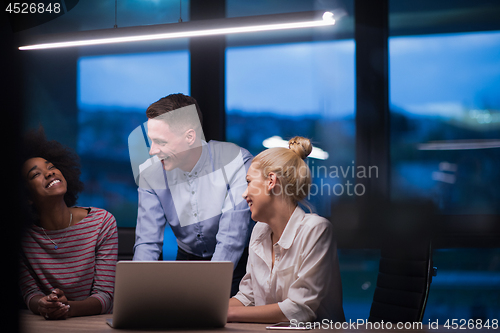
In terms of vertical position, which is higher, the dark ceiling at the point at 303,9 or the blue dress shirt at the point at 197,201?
the dark ceiling at the point at 303,9

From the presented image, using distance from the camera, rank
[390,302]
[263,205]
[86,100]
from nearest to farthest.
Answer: [263,205]
[390,302]
[86,100]

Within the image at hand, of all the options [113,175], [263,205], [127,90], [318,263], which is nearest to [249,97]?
[127,90]

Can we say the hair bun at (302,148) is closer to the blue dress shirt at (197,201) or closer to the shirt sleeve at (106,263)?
the blue dress shirt at (197,201)

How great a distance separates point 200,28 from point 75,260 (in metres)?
1.26

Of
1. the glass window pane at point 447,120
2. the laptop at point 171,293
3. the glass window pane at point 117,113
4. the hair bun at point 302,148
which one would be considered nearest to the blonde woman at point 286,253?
the hair bun at point 302,148

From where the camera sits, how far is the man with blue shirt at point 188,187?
208cm

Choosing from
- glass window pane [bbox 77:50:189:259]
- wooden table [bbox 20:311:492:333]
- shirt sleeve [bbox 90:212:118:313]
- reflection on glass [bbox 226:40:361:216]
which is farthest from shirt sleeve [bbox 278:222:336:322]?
glass window pane [bbox 77:50:189:259]

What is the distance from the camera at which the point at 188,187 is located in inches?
88.9

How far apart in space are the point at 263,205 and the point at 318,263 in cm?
34

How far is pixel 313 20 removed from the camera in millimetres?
1911

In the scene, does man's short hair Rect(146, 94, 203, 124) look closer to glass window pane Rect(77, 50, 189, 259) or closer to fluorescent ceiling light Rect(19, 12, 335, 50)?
fluorescent ceiling light Rect(19, 12, 335, 50)

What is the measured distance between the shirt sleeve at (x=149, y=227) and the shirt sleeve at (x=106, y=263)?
→ 17 centimetres

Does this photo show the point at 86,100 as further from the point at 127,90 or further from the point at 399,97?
the point at 399,97

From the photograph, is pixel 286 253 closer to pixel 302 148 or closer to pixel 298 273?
pixel 298 273
